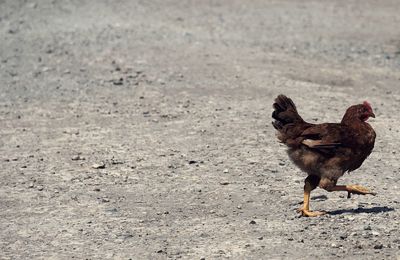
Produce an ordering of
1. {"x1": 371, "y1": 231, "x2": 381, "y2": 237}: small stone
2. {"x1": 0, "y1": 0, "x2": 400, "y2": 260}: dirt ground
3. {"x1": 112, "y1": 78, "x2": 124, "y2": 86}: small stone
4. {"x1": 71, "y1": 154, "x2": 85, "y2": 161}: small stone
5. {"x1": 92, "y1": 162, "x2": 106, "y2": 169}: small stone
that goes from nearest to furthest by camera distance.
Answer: {"x1": 371, "y1": 231, "x2": 381, "y2": 237}: small stone < {"x1": 0, "y1": 0, "x2": 400, "y2": 260}: dirt ground < {"x1": 92, "y1": 162, "x2": 106, "y2": 169}: small stone < {"x1": 71, "y1": 154, "x2": 85, "y2": 161}: small stone < {"x1": 112, "y1": 78, "x2": 124, "y2": 86}: small stone

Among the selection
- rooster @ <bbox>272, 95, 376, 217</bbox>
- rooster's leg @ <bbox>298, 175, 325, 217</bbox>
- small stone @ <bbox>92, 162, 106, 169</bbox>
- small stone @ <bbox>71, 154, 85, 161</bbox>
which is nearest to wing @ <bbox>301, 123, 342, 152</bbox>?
rooster @ <bbox>272, 95, 376, 217</bbox>

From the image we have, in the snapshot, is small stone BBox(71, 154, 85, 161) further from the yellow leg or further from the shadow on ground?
the shadow on ground

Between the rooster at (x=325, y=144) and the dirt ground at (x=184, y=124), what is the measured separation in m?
0.38

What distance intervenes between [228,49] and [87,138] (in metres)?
5.37

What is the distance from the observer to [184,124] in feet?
37.9

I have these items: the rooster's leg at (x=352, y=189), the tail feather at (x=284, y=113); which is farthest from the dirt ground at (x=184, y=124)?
the tail feather at (x=284, y=113)

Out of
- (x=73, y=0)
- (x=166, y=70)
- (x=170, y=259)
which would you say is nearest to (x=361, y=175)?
(x=170, y=259)

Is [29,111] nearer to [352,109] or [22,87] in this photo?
[22,87]

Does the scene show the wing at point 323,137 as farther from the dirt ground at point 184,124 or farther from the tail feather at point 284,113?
the dirt ground at point 184,124

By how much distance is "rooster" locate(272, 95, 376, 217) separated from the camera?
7730 mm

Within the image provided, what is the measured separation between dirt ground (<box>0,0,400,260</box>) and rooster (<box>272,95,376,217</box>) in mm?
375

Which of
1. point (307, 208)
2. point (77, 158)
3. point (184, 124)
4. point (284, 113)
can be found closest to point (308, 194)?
point (307, 208)

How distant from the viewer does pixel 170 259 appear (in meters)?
7.17

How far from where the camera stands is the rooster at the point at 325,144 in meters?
7.73
